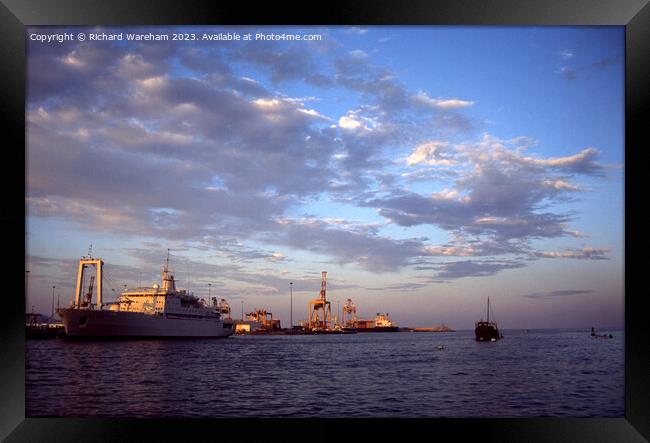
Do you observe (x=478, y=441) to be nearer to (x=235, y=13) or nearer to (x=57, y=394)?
(x=235, y=13)

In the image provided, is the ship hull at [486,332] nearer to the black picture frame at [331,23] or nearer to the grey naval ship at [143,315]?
the grey naval ship at [143,315]

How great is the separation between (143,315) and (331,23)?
28351mm

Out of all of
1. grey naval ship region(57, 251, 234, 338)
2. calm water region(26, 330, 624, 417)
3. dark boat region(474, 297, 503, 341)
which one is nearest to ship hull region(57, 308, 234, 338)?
grey naval ship region(57, 251, 234, 338)

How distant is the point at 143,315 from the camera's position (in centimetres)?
3238

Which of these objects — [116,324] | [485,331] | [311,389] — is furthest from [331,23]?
[485,331]

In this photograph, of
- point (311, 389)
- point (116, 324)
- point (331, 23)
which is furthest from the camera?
point (116, 324)

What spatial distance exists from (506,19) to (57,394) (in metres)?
12.0

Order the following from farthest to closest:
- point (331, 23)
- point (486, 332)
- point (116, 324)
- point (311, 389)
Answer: point (486, 332) → point (116, 324) → point (311, 389) → point (331, 23)

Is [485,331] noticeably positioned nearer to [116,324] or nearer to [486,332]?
[486,332]

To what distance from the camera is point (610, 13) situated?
7.39 meters

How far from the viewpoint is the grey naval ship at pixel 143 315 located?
96.1ft

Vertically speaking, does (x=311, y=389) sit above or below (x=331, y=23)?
below

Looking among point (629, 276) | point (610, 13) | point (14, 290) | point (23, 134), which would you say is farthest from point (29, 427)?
point (610, 13)

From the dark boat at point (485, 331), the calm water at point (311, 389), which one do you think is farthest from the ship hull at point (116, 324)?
the dark boat at point (485, 331)
